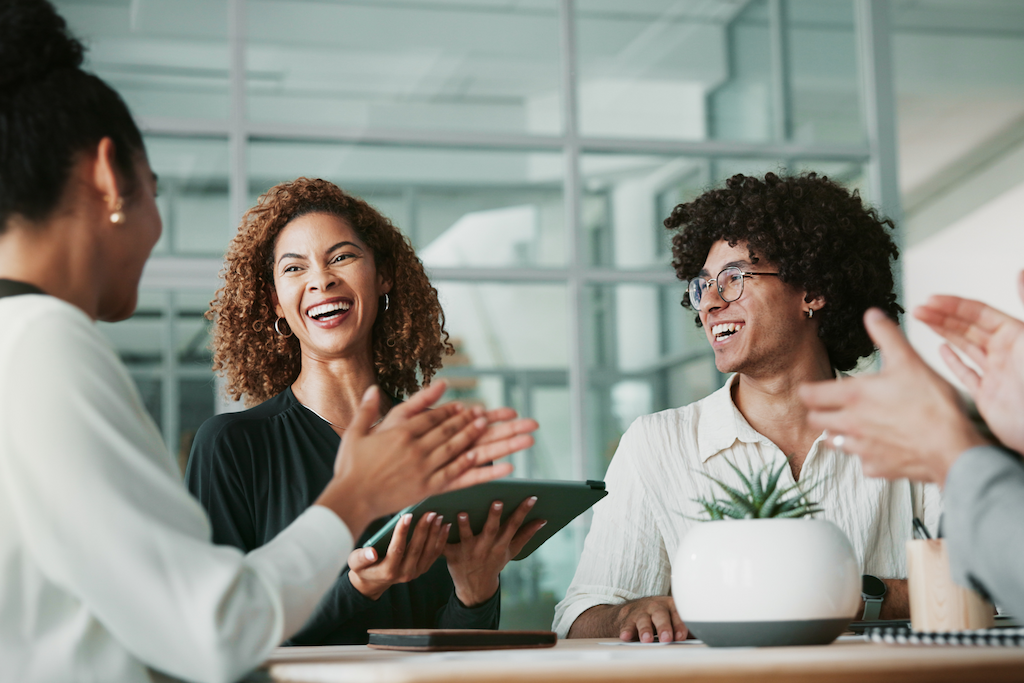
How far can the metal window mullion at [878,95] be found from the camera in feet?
21.5

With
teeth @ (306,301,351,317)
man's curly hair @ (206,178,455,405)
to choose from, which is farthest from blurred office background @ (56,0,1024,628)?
teeth @ (306,301,351,317)

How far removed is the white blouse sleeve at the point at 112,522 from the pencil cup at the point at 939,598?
0.94 metres

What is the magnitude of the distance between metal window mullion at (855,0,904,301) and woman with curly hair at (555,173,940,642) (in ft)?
12.8

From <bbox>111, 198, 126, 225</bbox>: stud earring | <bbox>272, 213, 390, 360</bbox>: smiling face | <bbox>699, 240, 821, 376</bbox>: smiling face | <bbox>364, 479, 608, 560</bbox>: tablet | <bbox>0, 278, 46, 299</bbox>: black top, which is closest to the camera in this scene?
<bbox>0, 278, 46, 299</bbox>: black top

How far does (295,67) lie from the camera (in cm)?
589

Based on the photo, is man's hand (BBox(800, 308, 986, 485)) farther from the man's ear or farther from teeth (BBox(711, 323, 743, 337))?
the man's ear

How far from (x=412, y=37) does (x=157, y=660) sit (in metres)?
5.52

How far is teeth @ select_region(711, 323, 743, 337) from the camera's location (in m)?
2.58

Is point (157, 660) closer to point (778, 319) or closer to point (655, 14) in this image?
point (778, 319)

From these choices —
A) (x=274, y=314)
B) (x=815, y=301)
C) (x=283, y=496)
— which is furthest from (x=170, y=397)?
(x=815, y=301)

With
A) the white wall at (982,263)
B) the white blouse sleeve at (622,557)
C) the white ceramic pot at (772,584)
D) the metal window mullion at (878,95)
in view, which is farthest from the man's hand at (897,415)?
the white wall at (982,263)

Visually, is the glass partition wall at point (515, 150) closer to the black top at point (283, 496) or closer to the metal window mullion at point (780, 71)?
the metal window mullion at point (780, 71)

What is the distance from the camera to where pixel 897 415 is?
1.18 metres

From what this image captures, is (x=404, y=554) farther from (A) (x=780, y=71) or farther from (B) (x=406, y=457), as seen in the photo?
(A) (x=780, y=71)
